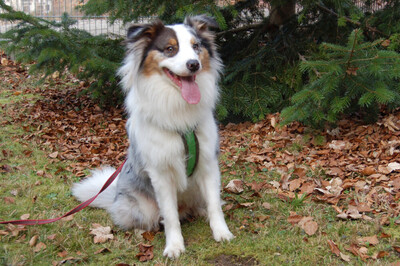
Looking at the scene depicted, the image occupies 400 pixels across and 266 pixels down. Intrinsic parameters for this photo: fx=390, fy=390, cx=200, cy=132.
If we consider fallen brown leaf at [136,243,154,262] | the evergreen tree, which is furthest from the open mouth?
the evergreen tree

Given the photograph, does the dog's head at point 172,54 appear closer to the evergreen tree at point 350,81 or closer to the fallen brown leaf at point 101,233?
the fallen brown leaf at point 101,233

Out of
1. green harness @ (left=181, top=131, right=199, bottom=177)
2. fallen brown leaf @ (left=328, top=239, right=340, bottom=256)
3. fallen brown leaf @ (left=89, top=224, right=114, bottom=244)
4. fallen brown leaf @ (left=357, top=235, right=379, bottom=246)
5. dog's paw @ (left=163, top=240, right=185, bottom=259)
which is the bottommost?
fallen brown leaf @ (left=89, top=224, right=114, bottom=244)

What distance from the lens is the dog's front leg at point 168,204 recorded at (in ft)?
10.00

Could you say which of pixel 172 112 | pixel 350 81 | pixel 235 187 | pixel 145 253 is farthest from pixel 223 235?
pixel 350 81

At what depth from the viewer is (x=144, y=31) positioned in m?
3.03

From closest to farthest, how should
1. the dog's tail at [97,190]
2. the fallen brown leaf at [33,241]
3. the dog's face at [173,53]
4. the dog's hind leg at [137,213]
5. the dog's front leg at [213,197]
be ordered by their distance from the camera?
the dog's face at [173,53], the fallen brown leaf at [33,241], the dog's front leg at [213,197], the dog's hind leg at [137,213], the dog's tail at [97,190]

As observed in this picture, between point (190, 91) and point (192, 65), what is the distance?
0.22 meters

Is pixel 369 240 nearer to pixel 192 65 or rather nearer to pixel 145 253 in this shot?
pixel 145 253

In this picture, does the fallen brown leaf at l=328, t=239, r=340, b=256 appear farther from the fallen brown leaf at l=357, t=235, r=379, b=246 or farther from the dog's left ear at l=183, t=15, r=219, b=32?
the dog's left ear at l=183, t=15, r=219, b=32

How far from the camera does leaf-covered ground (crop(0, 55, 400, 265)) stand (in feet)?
9.48

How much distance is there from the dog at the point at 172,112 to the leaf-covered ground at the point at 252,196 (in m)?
0.35

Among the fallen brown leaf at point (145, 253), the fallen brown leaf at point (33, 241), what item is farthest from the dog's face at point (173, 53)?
the fallen brown leaf at point (33, 241)

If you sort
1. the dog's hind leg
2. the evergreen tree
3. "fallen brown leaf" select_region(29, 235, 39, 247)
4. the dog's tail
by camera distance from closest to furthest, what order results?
"fallen brown leaf" select_region(29, 235, 39, 247) < the dog's hind leg < the dog's tail < the evergreen tree

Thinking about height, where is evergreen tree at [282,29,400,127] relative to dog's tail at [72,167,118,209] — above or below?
above
